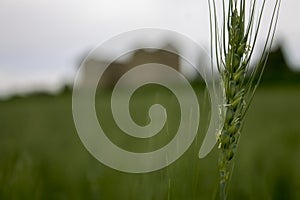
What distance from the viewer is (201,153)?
2.10 ft

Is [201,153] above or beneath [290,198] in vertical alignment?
above

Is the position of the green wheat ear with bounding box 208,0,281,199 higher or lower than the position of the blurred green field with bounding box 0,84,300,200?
higher

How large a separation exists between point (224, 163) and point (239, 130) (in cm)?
4

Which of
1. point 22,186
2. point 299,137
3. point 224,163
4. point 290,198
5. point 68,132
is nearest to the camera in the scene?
point 224,163

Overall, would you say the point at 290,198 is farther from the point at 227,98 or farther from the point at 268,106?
the point at 268,106

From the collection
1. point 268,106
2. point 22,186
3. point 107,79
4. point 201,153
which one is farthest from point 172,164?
point 107,79

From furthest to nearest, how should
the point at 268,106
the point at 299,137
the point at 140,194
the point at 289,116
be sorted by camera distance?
the point at 268,106, the point at 289,116, the point at 299,137, the point at 140,194

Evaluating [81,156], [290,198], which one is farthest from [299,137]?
[290,198]

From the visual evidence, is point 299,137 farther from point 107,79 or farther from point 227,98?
point 107,79

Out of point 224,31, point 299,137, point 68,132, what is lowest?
point 68,132

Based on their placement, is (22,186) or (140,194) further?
(22,186)

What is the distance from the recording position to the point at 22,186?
1022 millimetres

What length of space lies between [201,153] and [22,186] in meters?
0.52

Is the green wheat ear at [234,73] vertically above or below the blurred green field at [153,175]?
above
